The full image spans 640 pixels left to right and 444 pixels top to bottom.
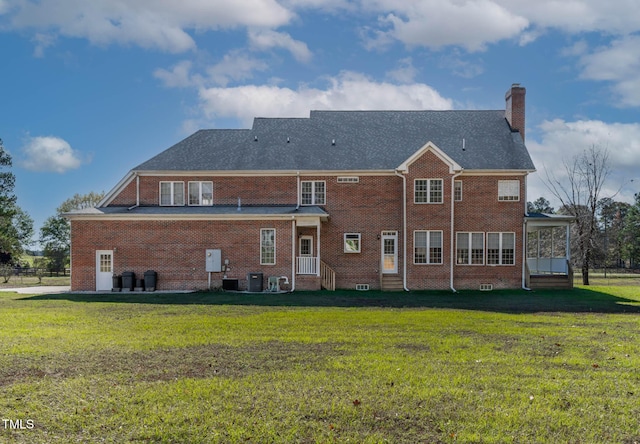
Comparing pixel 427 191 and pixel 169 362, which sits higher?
pixel 427 191

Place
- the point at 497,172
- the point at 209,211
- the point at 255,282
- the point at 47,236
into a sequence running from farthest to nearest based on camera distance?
the point at 47,236 → the point at 497,172 → the point at 209,211 → the point at 255,282

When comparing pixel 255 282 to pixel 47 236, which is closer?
pixel 255 282

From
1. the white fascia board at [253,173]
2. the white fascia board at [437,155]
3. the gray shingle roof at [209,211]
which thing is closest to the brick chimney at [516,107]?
the white fascia board at [437,155]

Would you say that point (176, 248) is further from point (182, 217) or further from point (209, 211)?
point (209, 211)

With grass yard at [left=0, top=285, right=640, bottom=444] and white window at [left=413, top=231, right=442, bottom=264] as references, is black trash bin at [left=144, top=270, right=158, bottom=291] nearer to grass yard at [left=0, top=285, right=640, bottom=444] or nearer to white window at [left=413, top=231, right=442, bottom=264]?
grass yard at [left=0, top=285, right=640, bottom=444]

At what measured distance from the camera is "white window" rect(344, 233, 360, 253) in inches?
1020

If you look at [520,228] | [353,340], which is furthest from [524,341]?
[520,228]

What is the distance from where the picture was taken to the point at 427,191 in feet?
82.2

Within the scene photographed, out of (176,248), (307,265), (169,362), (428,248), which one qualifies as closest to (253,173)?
(176,248)

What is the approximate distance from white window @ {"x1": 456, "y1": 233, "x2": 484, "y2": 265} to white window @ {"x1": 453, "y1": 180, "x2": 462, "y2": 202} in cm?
186

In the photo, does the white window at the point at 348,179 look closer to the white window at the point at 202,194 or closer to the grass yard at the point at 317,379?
the white window at the point at 202,194

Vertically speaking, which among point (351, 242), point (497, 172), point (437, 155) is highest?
point (437, 155)

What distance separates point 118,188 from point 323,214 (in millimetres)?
11473

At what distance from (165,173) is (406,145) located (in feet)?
43.1
